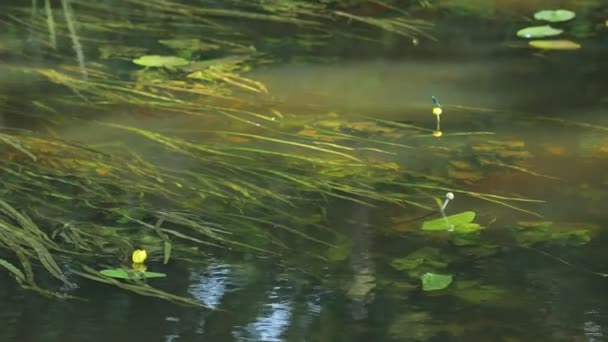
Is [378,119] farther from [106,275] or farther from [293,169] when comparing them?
[106,275]

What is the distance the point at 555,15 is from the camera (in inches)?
115

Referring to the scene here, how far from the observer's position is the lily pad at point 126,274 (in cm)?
159

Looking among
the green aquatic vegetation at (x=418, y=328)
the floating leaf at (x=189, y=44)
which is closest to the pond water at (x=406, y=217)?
the green aquatic vegetation at (x=418, y=328)

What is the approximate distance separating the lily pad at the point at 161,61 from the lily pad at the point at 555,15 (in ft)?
3.18

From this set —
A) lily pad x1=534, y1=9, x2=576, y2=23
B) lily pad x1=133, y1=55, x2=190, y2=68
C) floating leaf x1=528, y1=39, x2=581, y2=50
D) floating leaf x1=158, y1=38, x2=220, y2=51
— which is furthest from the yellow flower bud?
lily pad x1=534, y1=9, x2=576, y2=23

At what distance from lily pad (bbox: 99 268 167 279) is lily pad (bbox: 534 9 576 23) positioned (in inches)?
64.0

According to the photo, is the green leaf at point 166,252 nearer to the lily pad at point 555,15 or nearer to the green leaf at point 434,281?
the green leaf at point 434,281

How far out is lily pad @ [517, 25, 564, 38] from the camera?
2.76 metres

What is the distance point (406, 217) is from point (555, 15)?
4.30 ft

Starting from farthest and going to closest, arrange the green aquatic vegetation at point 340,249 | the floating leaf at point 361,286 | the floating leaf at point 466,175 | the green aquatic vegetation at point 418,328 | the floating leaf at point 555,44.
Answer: the floating leaf at point 555,44 < the floating leaf at point 466,175 < the green aquatic vegetation at point 340,249 < the floating leaf at point 361,286 < the green aquatic vegetation at point 418,328

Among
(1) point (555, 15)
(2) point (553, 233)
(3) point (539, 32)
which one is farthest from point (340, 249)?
(1) point (555, 15)

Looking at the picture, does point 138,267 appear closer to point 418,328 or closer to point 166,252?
point 166,252

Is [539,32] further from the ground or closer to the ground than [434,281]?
further from the ground

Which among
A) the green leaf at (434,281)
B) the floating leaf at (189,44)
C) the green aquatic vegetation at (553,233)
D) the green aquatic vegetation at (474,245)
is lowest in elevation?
the green leaf at (434,281)
